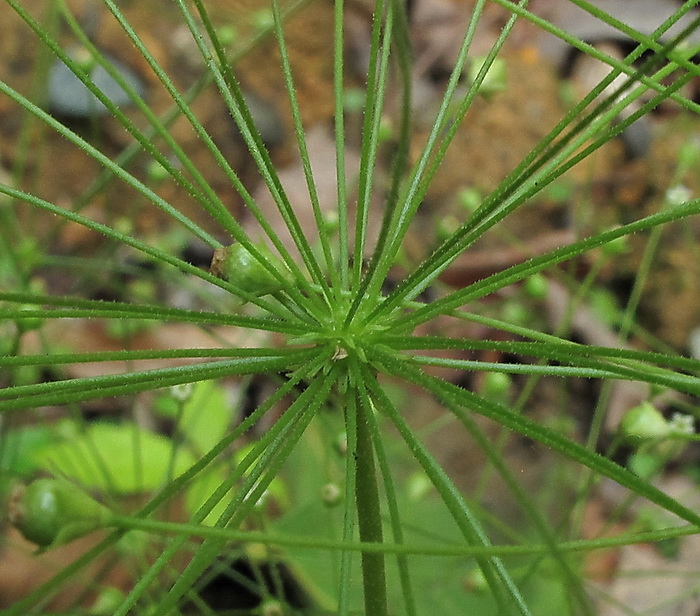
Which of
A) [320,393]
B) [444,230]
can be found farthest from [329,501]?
[444,230]

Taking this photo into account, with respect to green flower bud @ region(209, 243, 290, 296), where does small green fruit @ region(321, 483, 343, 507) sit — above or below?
below

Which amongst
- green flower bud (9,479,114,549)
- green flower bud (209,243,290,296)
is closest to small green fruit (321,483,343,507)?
green flower bud (209,243,290,296)

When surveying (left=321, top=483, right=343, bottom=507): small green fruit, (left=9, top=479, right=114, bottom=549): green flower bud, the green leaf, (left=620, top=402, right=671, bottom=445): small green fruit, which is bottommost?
the green leaf

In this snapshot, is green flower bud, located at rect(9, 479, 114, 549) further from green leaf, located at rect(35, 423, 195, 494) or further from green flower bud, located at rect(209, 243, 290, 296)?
green leaf, located at rect(35, 423, 195, 494)

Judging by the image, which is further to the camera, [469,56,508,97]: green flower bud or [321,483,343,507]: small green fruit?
[469,56,508,97]: green flower bud

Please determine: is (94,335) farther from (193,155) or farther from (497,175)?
(497,175)

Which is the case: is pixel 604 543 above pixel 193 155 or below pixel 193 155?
below

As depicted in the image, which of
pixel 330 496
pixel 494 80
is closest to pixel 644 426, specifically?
pixel 330 496
